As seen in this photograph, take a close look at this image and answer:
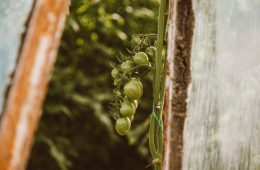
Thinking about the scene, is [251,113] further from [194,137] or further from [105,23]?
[105,23]

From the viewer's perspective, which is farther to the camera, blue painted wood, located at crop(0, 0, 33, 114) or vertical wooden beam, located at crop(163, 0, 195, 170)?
vertical wooden beam, located at crop(163, 0, 195, 170)

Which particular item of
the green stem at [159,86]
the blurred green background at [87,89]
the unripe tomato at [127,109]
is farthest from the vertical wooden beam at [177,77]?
the blurred green background at [87,89]

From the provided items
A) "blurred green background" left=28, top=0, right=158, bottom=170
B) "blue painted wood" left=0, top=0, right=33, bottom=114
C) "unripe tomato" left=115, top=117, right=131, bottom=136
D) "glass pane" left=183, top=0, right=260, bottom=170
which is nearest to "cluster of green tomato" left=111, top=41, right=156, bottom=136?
"unripe tomato" left=115, top=117, right=131, bottom=136

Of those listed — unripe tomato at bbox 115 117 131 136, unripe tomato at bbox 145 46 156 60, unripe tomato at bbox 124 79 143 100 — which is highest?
unripe tomato at bbox 145 46 156 60

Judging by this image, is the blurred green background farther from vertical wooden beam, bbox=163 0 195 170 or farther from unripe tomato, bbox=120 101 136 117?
vertical wooden beam, bbox=163 0 195 170

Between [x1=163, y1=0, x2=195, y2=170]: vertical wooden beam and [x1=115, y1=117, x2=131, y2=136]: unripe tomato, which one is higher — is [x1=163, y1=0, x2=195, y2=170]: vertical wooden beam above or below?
above

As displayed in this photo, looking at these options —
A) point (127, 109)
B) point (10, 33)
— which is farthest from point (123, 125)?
point (10, 33)

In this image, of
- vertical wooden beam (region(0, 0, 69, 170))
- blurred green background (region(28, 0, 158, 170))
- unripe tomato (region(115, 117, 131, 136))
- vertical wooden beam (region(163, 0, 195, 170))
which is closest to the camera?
vertical wooden beam (region(0, 0, 69, 170))

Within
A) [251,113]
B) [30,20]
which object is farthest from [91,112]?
[30,20]
